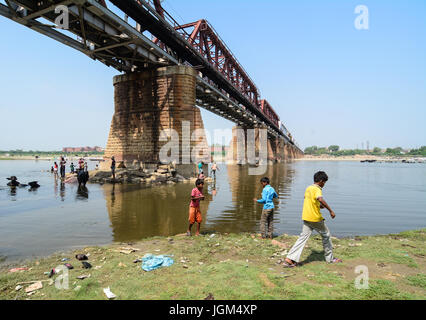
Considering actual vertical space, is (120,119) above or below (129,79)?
below

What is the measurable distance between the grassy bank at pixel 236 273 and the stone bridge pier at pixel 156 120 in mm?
15006

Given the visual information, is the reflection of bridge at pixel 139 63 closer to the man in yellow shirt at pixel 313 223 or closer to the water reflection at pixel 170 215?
the water reflection at pixel 170 215

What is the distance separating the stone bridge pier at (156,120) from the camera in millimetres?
20219

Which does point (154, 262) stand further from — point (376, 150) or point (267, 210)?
point (376, 150)

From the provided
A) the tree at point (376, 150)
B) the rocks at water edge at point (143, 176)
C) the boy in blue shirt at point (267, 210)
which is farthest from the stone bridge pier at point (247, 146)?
the tree at point (376, 150)

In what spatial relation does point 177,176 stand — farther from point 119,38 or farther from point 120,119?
point 119,38

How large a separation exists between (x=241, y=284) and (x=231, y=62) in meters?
40.7

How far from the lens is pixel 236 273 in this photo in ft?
12.5

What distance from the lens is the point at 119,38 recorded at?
639 inches

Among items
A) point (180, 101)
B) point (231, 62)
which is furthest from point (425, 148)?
point (180, 101)

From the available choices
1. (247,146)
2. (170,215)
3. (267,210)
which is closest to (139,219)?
(170,215)

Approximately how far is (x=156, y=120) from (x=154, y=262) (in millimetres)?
17786

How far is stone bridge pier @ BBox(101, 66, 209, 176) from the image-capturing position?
796 inches

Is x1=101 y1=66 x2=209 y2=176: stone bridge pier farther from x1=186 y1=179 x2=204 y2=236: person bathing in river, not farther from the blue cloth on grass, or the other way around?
the blue cloth on grass
